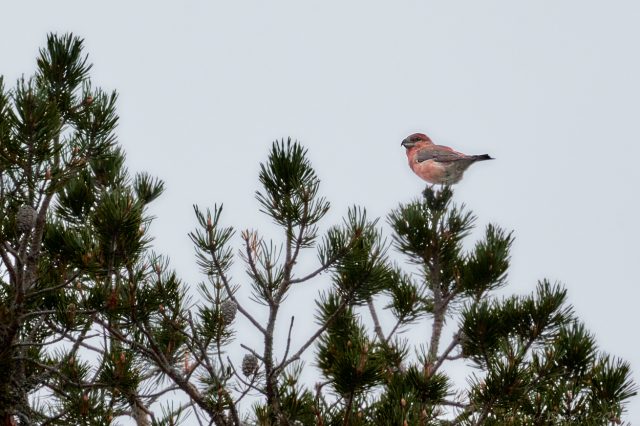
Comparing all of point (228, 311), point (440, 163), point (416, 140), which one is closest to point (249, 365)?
point (228, 311)

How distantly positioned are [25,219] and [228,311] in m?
1.16

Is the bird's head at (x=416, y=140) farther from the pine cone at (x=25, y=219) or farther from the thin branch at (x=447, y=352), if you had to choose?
the pine cone at (x=25, y=219)

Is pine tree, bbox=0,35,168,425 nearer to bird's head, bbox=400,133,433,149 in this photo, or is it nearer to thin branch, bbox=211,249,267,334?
thin branch, bbox=211,249,267,334

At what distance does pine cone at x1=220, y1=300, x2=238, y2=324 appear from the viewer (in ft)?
15.6

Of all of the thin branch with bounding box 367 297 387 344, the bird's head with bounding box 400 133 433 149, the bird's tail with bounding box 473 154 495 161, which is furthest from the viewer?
the bird's head with bounding box 400 133 433 149

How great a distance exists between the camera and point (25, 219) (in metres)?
4.88

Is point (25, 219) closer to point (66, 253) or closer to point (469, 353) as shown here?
point (66, 253)

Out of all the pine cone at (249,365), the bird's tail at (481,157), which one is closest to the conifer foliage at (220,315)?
the pine cone at (249,365)

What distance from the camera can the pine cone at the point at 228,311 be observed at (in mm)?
4758

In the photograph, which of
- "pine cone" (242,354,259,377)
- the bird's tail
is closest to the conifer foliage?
"pine cone" (242,354,259,377)

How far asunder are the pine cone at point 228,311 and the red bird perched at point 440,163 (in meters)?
5.98

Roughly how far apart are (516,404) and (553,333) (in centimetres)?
68

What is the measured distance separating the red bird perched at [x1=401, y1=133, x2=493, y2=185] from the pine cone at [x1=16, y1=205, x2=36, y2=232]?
6.22m

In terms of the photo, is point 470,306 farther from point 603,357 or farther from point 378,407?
point 378,407
